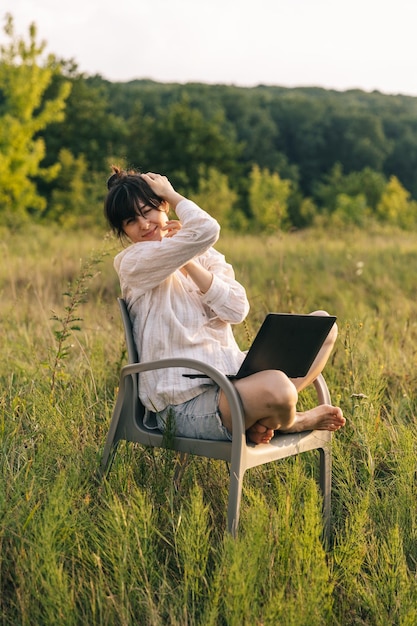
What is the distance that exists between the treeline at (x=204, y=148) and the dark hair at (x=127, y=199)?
0.17 metres

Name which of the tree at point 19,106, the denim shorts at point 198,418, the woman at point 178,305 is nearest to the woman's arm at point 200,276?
the woman at point 178,305

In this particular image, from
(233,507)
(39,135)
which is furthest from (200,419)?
(39,135)

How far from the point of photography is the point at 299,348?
2.88 m

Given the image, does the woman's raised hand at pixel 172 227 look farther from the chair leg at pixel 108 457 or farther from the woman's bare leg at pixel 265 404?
the chair leg at pixel 108 457

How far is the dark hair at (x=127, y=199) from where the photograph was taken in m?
3.07

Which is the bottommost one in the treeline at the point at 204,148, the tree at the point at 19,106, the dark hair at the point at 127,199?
the treeline at the point at 204,148

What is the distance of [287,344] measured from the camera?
9.31 feet

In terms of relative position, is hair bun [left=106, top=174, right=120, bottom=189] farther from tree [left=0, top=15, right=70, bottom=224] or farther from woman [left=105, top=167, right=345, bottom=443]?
tree [left=0, top=15, right=70, bottom=224]

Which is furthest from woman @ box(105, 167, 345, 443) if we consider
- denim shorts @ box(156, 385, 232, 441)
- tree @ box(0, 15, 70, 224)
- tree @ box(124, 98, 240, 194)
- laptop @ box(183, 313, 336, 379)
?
tree @ box(124, 98, 240, 194)

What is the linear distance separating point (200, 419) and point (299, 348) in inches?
17.3

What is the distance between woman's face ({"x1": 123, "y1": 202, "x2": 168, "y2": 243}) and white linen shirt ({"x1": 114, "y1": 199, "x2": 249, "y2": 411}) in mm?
90

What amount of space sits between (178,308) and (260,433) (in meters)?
0.64

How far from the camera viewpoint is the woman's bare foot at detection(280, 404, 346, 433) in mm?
2914

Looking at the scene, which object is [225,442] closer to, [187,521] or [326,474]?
[187,521]
